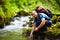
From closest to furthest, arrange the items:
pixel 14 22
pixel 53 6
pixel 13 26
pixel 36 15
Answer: pixel 36 15
pixel 13 26
pixel 14 22
pixel 53 6

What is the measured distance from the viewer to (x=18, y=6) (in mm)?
28344

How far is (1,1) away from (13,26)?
243 centimetres

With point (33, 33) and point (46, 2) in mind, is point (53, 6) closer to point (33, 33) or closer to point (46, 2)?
point (46, 2)

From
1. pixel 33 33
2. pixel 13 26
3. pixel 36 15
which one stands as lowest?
pixel 13 26

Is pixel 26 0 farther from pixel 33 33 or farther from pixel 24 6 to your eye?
pixel 33 33

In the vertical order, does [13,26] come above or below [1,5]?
below

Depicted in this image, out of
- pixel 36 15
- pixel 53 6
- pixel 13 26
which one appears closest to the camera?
pixel 36 15

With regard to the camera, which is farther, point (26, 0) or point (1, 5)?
point (26, 0)

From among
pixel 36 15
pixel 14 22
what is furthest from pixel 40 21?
pixel 14 22

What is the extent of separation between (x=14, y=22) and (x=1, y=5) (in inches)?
72.3

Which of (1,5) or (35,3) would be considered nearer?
(1,5)

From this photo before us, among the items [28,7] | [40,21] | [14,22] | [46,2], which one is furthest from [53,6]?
[40,21]

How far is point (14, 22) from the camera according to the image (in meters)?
19.1

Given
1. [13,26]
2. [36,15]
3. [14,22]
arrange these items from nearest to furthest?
1. [36,15]
2. [13,26]
3. [14,22]
